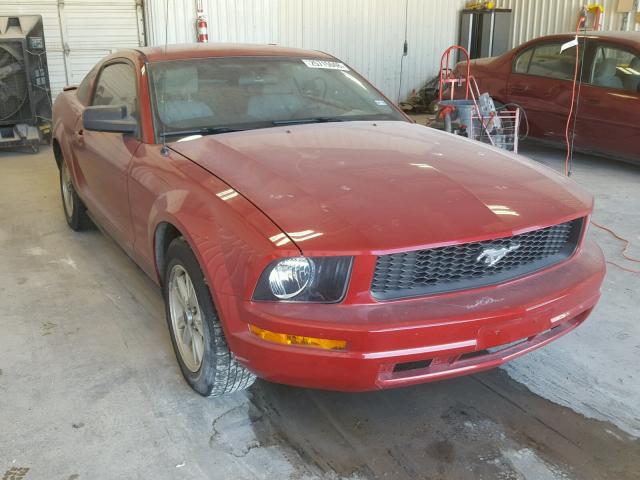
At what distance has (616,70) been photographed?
6.29m

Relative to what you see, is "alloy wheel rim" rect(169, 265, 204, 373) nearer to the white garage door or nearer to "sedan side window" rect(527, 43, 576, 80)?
"sedan side window" rect(527, 43, 576, 80)

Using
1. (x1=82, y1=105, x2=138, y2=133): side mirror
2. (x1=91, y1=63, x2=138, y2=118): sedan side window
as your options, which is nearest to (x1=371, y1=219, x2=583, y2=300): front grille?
(x1=82, y1=105, x2=138, y2=133): side mirror

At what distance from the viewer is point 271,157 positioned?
2.50 metres

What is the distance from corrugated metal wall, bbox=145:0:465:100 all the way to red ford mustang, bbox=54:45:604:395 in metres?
7.64

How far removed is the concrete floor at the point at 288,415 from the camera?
82.7 inches

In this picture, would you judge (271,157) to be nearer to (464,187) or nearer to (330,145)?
(330,145)

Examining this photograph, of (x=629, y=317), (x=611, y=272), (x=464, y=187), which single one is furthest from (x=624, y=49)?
(x=464, y=187)

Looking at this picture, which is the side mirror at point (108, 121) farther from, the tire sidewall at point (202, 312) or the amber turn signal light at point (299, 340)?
the amber turn signal light at point (299, 340)

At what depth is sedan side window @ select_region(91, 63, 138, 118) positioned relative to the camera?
3150mm

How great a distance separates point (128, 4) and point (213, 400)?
889 centimetres

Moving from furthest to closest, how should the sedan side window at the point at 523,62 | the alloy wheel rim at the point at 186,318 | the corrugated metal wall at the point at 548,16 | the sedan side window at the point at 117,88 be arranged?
the corrugated metal wall at the point at 548,16 → the sedan side window at the point at 523,62 → the sedan side window at the point at 117,88 → the alloy wheel rim at the point at 186,318

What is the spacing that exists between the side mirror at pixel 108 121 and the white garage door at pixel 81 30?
741 centimetres

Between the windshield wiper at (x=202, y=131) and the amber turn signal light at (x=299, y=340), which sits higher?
the windshield wiper at (x=202, y=131)

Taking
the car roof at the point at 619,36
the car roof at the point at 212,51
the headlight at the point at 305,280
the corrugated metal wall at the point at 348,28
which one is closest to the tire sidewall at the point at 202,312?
the headlight at the point at 305,280
